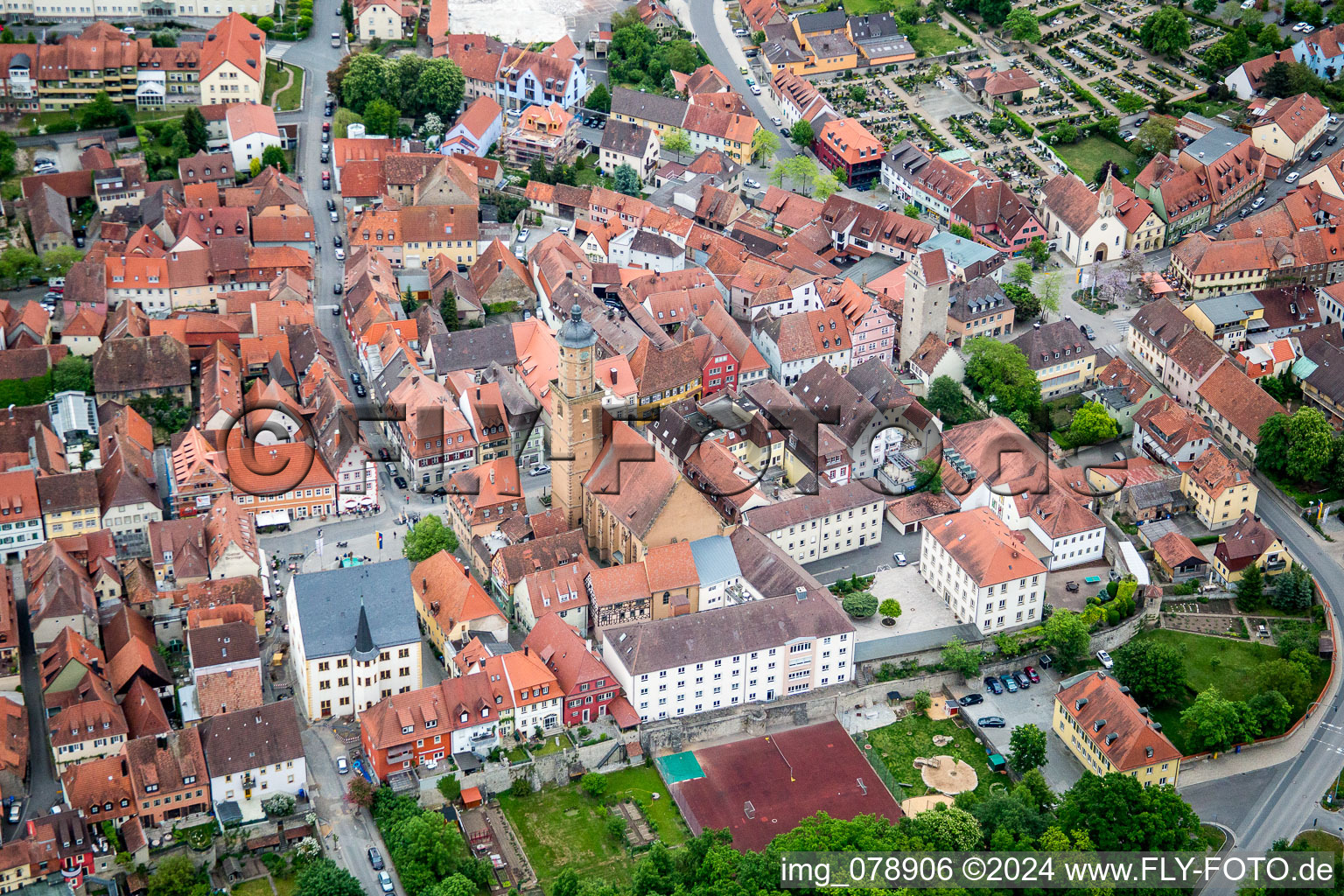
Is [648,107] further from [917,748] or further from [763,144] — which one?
[917,748]

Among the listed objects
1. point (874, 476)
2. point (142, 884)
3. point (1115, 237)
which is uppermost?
point (1115, 237)

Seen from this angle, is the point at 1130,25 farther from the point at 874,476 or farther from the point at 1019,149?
the point at 874,476

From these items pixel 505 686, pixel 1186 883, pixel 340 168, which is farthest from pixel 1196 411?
pixel 340 168

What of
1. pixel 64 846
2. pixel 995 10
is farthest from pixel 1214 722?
pixel 995 10

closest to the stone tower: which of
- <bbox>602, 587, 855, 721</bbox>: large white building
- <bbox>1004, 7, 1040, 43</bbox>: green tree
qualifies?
<bbox>602, 587, 855, 721</bbox>: large white building

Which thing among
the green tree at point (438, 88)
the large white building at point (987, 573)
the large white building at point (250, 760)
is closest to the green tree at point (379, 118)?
the green tree at point (438, 88)

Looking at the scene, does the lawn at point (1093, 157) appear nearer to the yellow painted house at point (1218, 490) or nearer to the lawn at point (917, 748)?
the yellow painted house at point (1218, 490)

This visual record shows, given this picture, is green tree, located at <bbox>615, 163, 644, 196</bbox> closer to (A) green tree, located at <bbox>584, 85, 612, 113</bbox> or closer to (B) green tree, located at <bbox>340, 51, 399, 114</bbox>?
(A) green tree, located at <bbox>584, 85, 612, 113</bbox>
